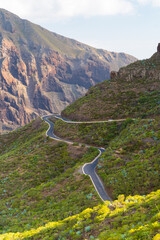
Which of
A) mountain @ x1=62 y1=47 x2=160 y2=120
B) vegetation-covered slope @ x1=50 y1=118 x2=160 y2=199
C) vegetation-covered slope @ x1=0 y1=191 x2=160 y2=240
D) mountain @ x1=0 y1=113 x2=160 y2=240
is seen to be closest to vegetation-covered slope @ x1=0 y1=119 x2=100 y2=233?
mountain @ x1=0 y1=113 x2=160 y2=240

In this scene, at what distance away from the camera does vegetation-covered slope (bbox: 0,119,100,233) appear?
21.1 meters

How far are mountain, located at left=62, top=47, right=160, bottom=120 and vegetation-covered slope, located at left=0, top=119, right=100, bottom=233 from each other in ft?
55.4

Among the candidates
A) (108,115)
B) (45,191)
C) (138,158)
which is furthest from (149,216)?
(108,115)

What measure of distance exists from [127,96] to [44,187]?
39187 mm

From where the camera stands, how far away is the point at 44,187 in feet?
97.7

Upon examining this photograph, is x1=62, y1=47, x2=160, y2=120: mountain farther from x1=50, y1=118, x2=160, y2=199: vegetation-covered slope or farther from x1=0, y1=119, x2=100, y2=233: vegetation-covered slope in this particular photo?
x1=0, y1=119, x2=100, y2=233: vegetation-covered slope

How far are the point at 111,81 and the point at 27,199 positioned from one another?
173 feet

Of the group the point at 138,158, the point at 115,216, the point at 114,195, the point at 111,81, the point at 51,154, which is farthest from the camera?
the point at 111,81

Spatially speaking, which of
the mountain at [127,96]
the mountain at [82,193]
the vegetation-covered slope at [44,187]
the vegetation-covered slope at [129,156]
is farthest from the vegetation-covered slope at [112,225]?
the mountain at [127,96]

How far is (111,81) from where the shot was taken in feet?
224

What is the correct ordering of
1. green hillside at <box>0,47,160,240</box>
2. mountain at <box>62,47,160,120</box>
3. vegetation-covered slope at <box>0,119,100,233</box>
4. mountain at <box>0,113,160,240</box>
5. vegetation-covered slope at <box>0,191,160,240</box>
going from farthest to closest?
1. mountain at <box>62,47,160,120</box>
2. vegetation-covered slope at <box>0,119,100,233</box>
3. green hillside at <box>0,47,160,240</box>
4. mountain at <box>0,113,160,240</box>
5. vegetation-covered slope at <box>0,191,160,240</box>

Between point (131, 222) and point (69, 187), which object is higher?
point (131, 222)

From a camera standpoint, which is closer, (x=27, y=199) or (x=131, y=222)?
(x=131, y=222)

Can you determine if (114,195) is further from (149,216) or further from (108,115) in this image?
(108,115)
